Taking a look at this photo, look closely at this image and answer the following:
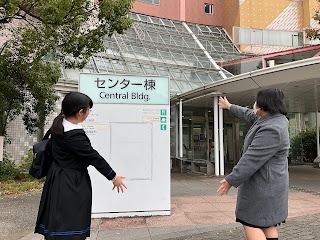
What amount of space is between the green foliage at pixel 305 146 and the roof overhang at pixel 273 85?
480cm

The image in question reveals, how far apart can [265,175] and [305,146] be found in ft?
56.4

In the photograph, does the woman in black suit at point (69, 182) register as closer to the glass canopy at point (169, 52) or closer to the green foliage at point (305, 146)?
the glass canopy at point (169, 52)

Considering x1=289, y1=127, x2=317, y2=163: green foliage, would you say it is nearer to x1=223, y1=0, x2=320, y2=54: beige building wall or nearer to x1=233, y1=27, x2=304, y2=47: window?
x1=223, y1=0, x2=320, y2=54: beige building wall

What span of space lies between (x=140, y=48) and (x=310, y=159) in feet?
41.2

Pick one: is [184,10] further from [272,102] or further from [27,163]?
[272,102]

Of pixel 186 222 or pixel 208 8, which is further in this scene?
pixel 208 8

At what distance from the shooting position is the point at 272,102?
7.90 feet

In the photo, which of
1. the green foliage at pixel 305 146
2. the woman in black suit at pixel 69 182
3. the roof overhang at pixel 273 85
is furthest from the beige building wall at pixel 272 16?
the woman in black suit at pixel 69 182

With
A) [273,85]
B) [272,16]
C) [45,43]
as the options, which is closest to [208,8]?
[272,16]

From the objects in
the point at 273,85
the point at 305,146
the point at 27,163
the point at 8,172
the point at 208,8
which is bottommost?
the point at 8,172

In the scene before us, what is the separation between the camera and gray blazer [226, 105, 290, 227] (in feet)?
7.39

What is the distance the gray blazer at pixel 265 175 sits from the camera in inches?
88.7

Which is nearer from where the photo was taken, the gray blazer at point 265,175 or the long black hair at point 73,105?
the gray blazer at point 265,175

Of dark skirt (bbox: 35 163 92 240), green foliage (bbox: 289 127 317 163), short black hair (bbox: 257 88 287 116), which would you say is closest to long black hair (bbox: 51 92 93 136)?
dark skirt (bbox: 35 163 92 240)
